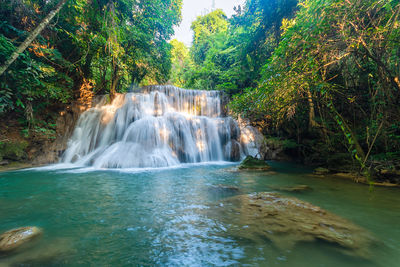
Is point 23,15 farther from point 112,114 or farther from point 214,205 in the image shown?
point 214,205

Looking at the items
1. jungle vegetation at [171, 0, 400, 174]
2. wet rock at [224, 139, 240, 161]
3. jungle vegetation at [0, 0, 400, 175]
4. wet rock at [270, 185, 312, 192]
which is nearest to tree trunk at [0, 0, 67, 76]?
jungle vegetation at [0, 0, 400, 175]

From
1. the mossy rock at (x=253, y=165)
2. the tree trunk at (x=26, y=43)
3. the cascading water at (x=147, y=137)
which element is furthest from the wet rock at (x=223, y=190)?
the tree trunk at (x=26, y=43)

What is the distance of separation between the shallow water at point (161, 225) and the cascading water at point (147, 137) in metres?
3.51

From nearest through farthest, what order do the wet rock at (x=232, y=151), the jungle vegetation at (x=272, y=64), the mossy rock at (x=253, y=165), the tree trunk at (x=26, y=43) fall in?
1. the jungle vegetation at (x=272, y=64)
2. the tree trunk at (x=26, y=43)
3. the mossy rock at (x=253, y=165)
4. the wet rock at (x=232, y=151)

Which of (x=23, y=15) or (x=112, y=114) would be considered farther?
(x=112, y=114)

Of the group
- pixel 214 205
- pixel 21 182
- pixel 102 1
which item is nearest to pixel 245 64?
pixel 102 1

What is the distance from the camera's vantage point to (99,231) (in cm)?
212

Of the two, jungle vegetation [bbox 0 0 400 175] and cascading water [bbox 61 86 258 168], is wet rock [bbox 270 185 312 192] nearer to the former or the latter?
jungle vegetation [bbox 0 0 400 175]

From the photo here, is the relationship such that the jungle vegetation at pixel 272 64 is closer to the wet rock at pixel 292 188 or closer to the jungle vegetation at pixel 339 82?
the jungle vegetation at pixel 339 82

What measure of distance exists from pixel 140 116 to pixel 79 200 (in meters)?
7.39

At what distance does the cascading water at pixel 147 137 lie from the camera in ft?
25.6

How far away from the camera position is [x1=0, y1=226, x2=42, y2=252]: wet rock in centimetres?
171

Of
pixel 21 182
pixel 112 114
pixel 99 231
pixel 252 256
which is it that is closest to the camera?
pixel 252 256

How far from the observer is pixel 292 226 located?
210 centimetres
